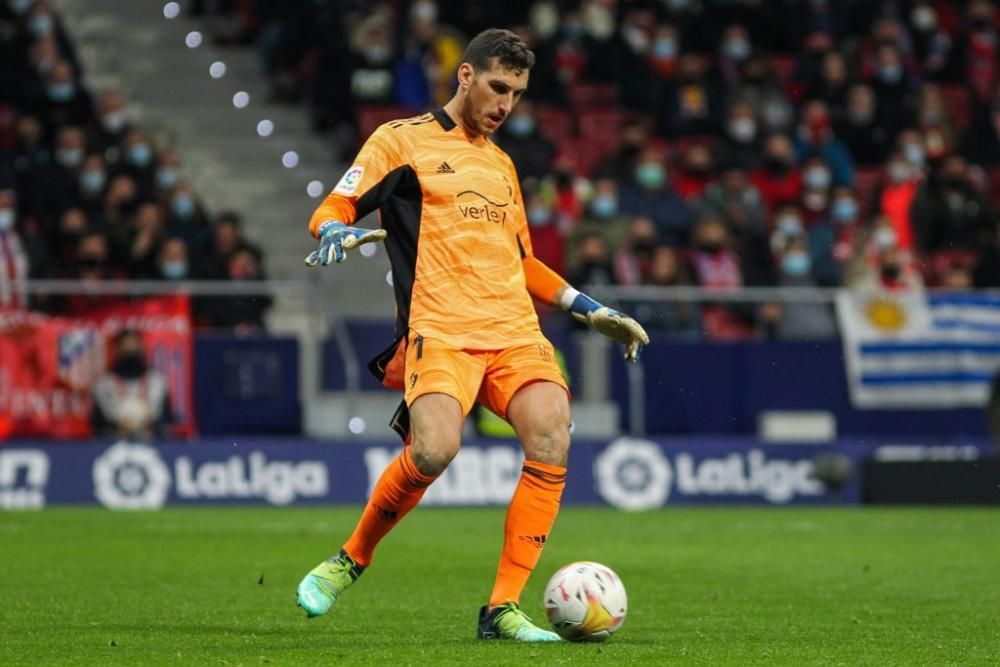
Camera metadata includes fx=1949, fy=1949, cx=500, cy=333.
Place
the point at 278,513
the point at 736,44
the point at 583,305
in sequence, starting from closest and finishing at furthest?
the point at 583,305, the point at 278,513, the point at 736,44

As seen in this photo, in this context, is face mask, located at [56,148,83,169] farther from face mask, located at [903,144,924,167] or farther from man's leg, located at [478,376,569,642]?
man's leg, located at [478,376,569,642]

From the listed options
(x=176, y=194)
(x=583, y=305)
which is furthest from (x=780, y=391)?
(x=583, y=305)

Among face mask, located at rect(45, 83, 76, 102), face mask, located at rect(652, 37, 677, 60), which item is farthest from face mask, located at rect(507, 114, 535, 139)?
face mask, located at rect(45, 83, 76, 102)

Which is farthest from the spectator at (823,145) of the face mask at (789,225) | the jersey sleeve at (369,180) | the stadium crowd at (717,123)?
the jersey sleeve at (369,180)

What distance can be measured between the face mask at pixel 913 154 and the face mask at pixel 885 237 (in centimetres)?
222

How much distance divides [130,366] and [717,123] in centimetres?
844

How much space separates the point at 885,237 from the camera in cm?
2050

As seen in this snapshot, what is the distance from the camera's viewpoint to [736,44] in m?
24.0

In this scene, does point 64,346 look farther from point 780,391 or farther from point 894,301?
point 894,301

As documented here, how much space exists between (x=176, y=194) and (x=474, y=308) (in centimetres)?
1194

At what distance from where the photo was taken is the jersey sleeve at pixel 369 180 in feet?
25.3

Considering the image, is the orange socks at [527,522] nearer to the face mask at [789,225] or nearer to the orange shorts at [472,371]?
the orange shorts at [472,371]

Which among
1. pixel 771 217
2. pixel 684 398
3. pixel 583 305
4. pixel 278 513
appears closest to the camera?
pixel 583 305

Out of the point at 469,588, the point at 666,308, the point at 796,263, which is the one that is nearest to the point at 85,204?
the point at 666,308
